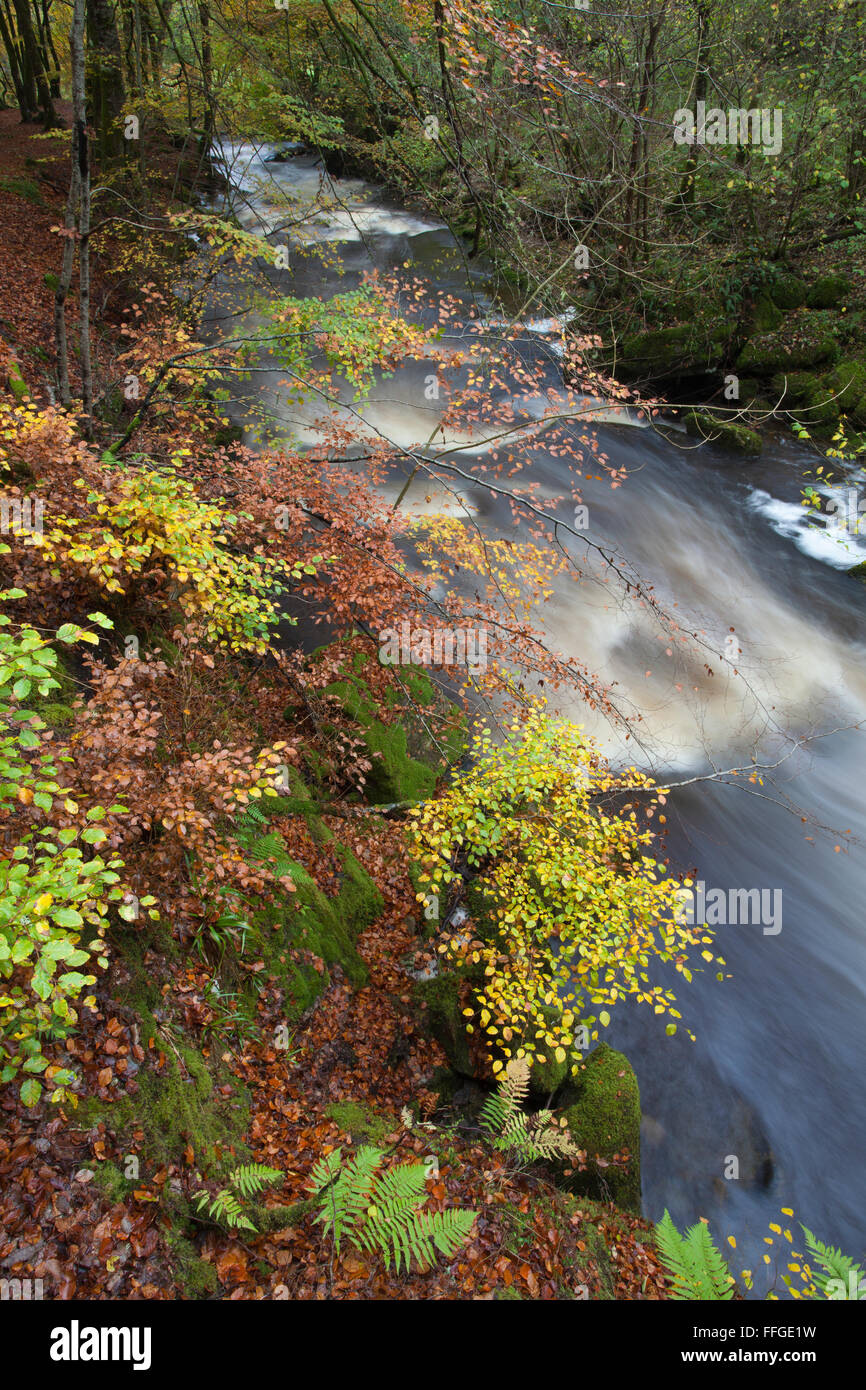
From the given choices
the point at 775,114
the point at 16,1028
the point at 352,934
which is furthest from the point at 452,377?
the point at 16,1028

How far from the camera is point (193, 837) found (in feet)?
13.6

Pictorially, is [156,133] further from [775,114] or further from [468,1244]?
[468,1244]

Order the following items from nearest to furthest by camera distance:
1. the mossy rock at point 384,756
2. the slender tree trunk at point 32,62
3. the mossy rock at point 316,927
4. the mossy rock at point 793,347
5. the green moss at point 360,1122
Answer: the green moss at point 360,1122, the mossy rock at point 316,927, the mossy rock at point 384,756, the mossy rock at point 793,347, the slender tree trunk at point 32,62

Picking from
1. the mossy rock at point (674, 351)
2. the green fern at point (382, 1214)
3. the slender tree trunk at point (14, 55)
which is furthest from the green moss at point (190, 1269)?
the slender tree trunk at point (14, 55)

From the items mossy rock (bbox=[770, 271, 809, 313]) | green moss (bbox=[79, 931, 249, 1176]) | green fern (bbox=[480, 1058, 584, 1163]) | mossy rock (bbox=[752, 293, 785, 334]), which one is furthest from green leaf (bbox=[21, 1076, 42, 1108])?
mossy rock (bbox=[770, 271, 809, 313])

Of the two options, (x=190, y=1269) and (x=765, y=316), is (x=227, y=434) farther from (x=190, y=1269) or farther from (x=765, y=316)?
(x=765, y=316)

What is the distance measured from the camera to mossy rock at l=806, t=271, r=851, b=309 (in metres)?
15.4

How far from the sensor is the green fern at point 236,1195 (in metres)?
3.31

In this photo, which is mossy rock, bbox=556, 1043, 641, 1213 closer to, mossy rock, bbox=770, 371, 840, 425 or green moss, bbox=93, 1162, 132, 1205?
green moss, bbox=93, 1162, 132, 1205

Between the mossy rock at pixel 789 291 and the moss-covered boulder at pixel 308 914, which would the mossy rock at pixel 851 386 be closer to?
the mossy rock at pixel 789 291

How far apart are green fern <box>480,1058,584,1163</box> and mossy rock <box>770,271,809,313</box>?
1795 cm

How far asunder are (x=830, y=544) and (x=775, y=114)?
10506 millimetres

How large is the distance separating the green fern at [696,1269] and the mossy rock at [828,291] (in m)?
18.8

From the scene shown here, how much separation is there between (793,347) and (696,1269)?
17.6 m
